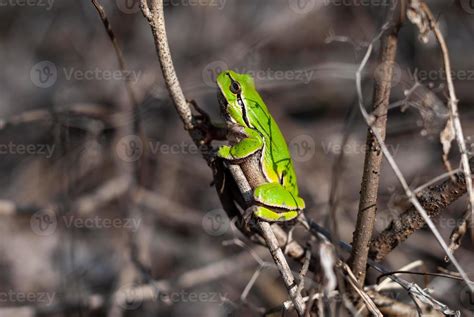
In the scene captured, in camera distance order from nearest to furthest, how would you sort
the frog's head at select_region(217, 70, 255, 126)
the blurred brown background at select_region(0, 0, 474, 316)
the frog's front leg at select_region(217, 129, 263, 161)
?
the frog's front leg at select_region(217, 129, 263, 161) → the frog's head at select_region(217, 70, 255, 126) → the blurred brown background at select_region(0, 0, 474, 316)

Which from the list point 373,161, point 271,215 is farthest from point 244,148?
point 373,161

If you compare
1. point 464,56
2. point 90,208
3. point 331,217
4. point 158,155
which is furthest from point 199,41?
point 331,217

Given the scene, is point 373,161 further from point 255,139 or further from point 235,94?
point 235,94

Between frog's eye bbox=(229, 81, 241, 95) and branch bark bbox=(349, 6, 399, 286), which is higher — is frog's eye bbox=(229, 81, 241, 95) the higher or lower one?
the higher one

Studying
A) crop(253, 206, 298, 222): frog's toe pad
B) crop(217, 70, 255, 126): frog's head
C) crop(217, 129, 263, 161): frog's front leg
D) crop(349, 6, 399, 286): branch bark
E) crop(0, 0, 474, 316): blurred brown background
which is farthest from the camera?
crop(0, 0, 474, 316): blurred brown background

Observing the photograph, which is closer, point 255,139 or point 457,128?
point 457,128

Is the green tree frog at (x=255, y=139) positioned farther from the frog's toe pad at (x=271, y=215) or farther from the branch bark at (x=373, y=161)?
the branch bark at (x=373, y=161)

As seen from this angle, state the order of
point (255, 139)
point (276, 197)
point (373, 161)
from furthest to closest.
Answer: point (255, 139) < point (276, 197) < point (373, 161)

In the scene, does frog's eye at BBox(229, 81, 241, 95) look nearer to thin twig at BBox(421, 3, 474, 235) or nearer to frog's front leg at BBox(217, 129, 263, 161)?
frog's front leg at BBox(217, 129, 263, 161)

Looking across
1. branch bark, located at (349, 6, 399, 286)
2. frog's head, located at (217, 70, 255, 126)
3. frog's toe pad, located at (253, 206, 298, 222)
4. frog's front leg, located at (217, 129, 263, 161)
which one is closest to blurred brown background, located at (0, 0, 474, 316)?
Answer: frog's head, located at (217, 70, 255, 126)
